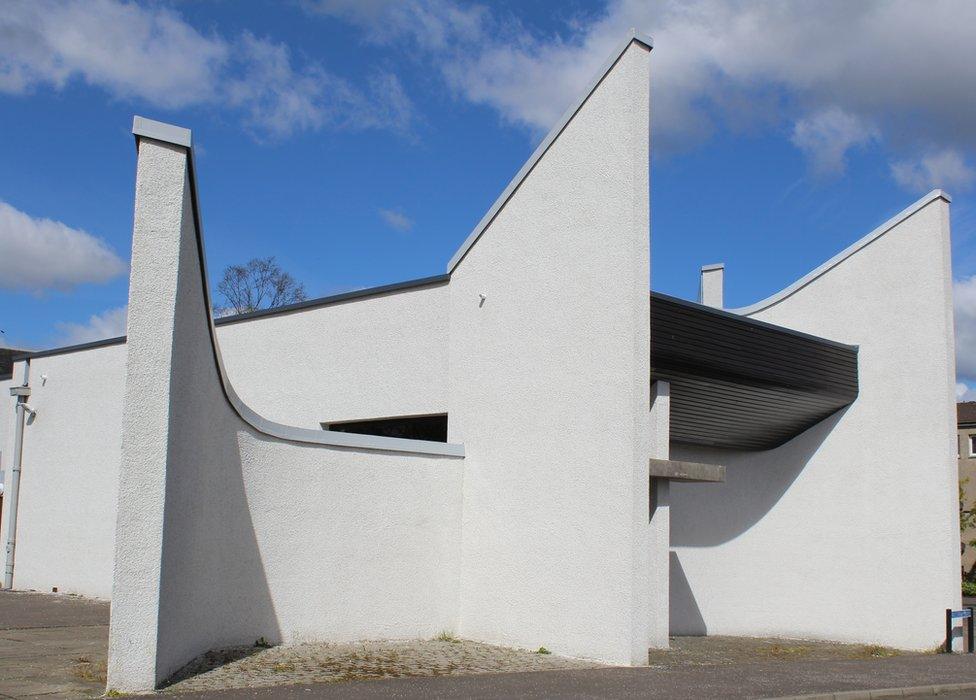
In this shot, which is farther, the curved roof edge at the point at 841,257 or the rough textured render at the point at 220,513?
the curved roof edge at the point at 841,257

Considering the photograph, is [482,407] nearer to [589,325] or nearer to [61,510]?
[589,325]

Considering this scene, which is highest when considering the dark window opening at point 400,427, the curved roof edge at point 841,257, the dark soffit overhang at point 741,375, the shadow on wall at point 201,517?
the curved roof edge at point 841,257

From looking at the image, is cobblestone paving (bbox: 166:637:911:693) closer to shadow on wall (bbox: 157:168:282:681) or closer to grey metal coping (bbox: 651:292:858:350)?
shadow on wall (bbox: 157:168:282:681)

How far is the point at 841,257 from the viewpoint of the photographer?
56.0ft

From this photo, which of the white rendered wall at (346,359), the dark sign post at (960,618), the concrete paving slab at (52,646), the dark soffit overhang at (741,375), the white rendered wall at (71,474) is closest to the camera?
the concrete paving slab at (52,646)

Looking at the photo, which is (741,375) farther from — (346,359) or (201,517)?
(201,517)

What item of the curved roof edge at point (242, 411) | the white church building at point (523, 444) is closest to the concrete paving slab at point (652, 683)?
the white church building at point (523, 444)

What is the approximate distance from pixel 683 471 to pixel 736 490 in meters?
5.07

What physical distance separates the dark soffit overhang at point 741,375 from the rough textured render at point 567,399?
1.59 metres

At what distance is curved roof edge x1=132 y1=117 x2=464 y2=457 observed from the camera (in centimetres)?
891

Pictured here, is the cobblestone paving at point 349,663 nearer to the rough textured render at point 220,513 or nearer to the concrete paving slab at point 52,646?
the rough textured render at point 220,513

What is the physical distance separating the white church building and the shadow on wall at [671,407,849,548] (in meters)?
0.05

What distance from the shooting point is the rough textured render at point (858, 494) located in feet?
51.8

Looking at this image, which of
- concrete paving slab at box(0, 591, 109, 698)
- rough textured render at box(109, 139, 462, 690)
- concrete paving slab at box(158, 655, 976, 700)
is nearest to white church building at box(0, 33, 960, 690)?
rough textured render at box(109, 139, 462, 690)
